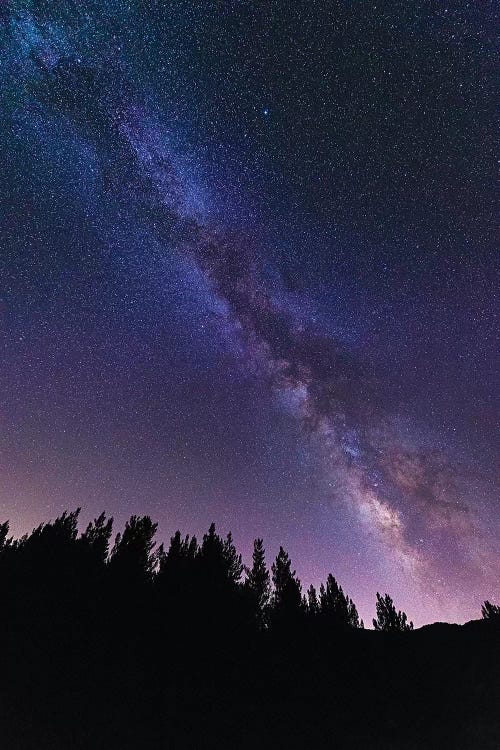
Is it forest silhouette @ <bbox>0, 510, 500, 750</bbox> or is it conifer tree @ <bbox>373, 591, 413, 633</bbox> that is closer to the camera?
forest silhouette @ <bbox>0, 510, 500, 750</bbox>

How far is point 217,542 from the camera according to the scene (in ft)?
139

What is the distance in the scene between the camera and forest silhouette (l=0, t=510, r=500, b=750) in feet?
75.3

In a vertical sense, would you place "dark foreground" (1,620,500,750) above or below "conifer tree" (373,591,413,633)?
below

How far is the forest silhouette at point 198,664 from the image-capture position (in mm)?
22953

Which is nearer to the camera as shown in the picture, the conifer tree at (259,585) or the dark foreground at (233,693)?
the dark foreground at (233,693)

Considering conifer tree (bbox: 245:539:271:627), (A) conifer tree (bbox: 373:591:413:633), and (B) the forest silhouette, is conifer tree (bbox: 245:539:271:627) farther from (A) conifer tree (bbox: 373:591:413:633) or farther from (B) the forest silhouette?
(A) conifer tree (bbox: 373:591:413:633)

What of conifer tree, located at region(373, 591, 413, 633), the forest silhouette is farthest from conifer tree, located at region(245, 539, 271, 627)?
conifer tree, located at region(373, 591, 413, 633)

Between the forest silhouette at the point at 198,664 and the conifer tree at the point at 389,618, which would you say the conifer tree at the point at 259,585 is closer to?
the forest silhouette at the point at 198,664

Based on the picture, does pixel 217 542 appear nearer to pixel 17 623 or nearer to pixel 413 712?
pixel 17 623

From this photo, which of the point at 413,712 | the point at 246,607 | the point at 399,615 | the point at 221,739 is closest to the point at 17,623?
the point at 221,739

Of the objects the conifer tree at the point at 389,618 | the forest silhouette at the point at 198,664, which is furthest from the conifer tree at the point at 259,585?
the conifer tree at the point at 389,618

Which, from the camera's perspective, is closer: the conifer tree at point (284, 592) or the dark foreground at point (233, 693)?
the dark foreground at point (233, 693)

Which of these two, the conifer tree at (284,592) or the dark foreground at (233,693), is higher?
the conifer tree at (284,592)

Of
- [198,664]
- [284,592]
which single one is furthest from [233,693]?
[284,592]
